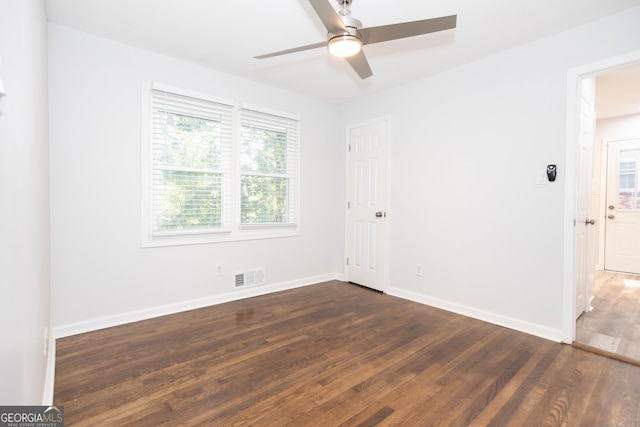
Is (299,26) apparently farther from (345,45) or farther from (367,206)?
(367,206)

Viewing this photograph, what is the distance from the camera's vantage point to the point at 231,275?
12.0ft

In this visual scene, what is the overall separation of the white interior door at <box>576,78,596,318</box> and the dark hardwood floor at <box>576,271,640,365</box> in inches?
6.6

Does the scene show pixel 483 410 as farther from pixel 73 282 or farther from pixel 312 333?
pixel 73 282

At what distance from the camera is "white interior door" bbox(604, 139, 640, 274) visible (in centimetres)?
504

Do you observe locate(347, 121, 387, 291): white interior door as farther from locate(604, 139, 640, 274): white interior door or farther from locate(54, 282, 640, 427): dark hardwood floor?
locate(604, 139, 640, 274): white interior door

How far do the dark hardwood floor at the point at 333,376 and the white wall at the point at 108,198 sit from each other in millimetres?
288

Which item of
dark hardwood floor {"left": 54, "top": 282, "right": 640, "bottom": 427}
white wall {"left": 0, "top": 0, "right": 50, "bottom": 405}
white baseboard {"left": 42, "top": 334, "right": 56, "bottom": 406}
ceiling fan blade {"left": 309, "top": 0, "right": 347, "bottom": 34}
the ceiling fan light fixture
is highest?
ceiling fan blade {"left": 309, "top": 0, "right": 347, "bottom": 34}

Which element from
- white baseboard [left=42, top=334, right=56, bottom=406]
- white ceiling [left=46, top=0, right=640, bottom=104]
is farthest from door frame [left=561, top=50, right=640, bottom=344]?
white baseboard [left=42, top=334, right=56, bottom=406]

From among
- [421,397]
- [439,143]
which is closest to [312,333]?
[421,397]

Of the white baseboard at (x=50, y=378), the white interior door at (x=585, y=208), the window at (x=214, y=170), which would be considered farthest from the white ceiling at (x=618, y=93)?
the white baseboard at (x=50, y=378)

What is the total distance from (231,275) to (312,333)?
4.42ft

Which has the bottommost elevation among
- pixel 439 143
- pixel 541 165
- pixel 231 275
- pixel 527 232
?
pixel 231 275

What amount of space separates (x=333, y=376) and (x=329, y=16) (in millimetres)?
2210

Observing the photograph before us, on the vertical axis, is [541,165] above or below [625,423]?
above
